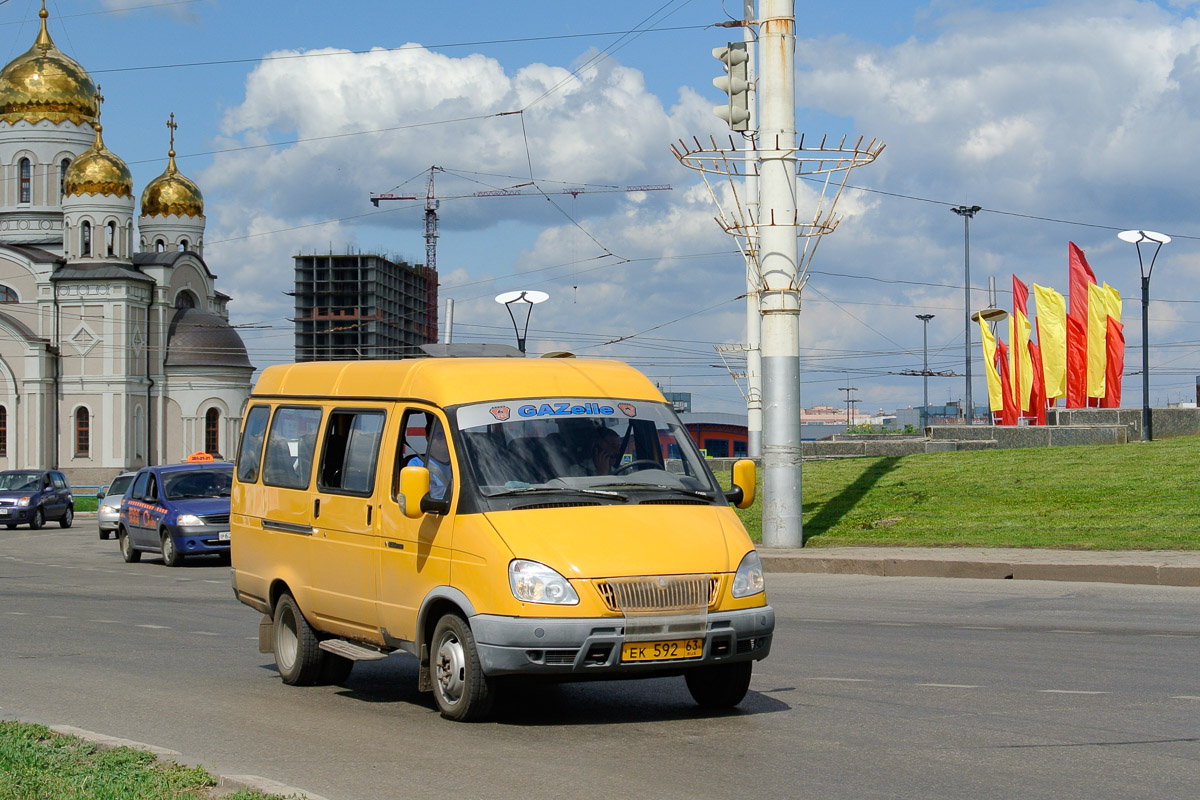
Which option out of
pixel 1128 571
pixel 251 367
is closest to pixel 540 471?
pixel 1128 571

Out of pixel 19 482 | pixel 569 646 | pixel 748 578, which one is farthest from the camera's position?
pixel 19 482

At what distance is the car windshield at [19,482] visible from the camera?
4366 cm

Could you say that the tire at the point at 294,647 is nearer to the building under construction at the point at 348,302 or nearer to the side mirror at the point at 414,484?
the side mirror at the point at 414,484

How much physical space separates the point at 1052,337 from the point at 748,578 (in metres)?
36.2

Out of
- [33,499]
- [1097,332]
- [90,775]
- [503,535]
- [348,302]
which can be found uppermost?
[348,302]

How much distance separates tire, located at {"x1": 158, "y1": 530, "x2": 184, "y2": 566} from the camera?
78.4 ft

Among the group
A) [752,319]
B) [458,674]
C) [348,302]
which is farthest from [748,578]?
[348,302]

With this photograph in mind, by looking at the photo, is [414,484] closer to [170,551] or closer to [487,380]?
[487,380]

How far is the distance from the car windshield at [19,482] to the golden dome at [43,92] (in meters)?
41.5

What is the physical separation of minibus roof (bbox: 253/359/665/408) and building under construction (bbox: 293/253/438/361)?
12982 centimetres

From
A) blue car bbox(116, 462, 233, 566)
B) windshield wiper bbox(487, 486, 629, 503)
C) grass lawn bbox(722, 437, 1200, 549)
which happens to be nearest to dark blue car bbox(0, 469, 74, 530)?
blue car bbox(116, 462, 233, 566)

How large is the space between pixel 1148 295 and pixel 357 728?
30109mm

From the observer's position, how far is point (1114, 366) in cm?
3941

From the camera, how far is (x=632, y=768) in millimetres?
6582
